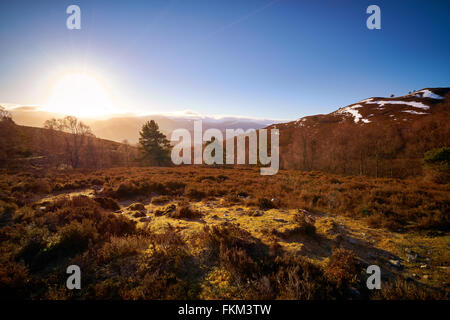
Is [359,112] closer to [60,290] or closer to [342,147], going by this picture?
[342,147]

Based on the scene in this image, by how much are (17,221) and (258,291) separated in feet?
27.8

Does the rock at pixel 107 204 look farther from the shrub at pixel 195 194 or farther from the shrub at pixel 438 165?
the shrub at pixel 438 165

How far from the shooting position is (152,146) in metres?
34.5

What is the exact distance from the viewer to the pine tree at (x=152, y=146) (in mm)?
34234

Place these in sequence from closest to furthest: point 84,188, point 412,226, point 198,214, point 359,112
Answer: point 412,226
point 198,214
point 84,188
point 359,112

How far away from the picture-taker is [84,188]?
12.1m

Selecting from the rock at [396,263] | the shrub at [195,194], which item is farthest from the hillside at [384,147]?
the shrub at [195,194]

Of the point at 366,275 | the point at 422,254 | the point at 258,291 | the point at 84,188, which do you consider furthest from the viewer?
the point at 84,188

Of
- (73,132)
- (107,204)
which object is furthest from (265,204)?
(73,132)

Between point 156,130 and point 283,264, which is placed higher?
point 156,130

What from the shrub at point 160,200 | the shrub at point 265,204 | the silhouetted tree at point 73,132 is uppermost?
the silhouetted tree at point 73,132

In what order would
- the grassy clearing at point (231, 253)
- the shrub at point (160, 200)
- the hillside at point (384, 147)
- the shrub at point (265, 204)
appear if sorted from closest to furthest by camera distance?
the grassy clearing at point (231, 253) → the shrub at point (265, 204) → the shrub at point (160, 200) → the hillside at point (384, 147)
